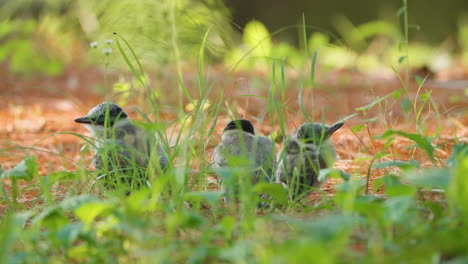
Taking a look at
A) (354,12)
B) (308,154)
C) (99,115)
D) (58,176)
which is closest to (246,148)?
(308,154)

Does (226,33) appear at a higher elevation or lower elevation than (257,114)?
higher

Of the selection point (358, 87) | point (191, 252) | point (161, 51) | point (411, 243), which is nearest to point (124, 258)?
point (191, 252)

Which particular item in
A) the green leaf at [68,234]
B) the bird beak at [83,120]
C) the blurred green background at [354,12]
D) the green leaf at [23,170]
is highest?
the blurred green background at [354,12]

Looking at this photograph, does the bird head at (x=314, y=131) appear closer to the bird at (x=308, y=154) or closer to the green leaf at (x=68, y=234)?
the bird at (x=308, y=154)

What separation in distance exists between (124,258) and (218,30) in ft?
8.66

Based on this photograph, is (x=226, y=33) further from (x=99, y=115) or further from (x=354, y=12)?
(x=354, y=12)

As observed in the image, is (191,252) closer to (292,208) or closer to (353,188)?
(353,188)

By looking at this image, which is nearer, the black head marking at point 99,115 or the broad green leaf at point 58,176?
the broad green leaf at point 58,176

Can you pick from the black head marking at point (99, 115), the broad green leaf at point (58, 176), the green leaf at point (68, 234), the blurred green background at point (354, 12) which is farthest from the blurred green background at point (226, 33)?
the green leaf at point (68, 234)

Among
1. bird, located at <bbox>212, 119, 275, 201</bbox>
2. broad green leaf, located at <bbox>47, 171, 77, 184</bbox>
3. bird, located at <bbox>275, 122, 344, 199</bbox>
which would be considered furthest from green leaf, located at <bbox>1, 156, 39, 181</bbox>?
bird, located at <bbox>275, 122, 344, 199</bbox>

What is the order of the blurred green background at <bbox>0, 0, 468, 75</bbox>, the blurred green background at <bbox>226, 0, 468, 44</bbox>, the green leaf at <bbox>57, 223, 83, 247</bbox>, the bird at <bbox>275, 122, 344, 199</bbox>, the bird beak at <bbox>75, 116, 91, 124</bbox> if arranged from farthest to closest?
the blurred green background at <bbox>226, 0, 468, 44</bbox> → the blurred green background at <bbox>0, 0, 468, 75</bbox> → the bird beak at <bbox>75, 116, 91, 124</bbox> → the bird at <bbox>275, 122, 344, 199</bbox> → the green leaf at <bbox>57, 223, 83, 247</bbox>

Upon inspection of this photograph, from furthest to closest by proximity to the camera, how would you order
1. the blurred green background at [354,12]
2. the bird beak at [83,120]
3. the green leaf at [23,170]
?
the blurred green background at [354,12], the bird beak at [83,120], the green leaf at [23,170]

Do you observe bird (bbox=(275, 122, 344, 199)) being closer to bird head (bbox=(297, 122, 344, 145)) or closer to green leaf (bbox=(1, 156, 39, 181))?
bird head (bbox=(297, 122, 344, 145))

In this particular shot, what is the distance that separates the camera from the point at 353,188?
186 cm
